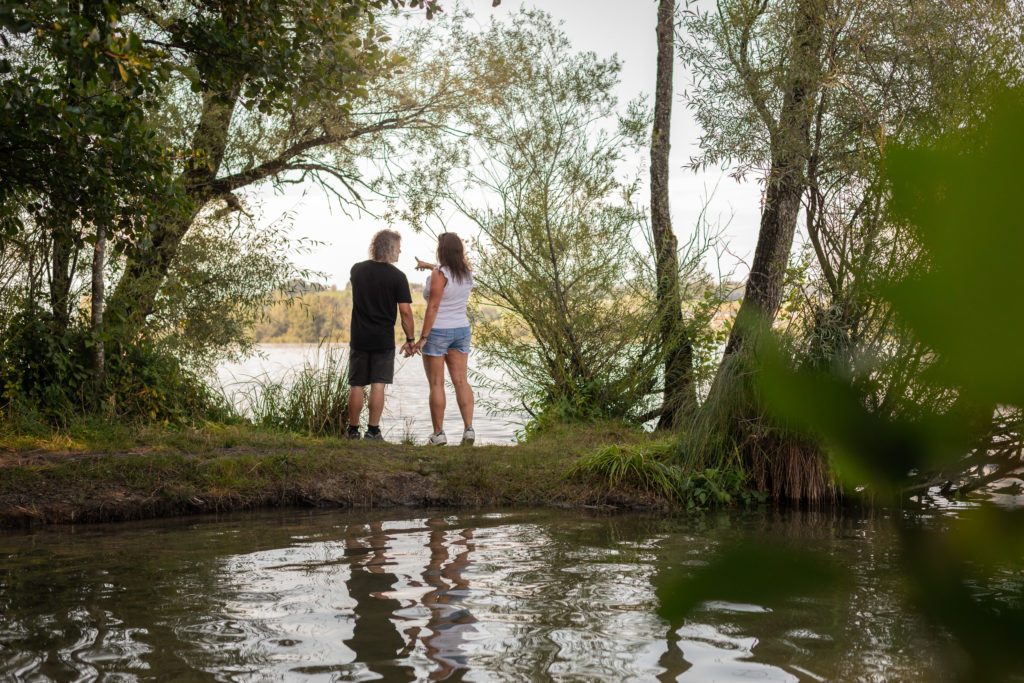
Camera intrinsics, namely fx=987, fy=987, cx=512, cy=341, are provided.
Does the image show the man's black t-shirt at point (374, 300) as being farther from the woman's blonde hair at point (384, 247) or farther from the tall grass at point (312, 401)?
the tall grass at point (312, 401)

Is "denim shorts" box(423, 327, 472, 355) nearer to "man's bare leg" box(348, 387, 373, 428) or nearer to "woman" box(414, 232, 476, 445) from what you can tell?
"woman" box(414, 232, 476, 445)

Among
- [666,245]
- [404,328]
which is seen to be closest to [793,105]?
[666,245]

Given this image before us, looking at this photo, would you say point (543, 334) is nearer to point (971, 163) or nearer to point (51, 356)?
point (51, 356)

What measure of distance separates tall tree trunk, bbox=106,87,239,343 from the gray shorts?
228 centimetres

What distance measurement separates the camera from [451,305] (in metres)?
10.5

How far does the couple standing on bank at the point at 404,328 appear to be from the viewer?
10516mm

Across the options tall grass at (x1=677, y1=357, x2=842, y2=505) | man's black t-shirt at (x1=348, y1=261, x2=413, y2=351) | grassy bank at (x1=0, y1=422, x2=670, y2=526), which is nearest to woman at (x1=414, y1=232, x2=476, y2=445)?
man's black t-shirt at (x1=348, y1=261, x2=413, y2=351)

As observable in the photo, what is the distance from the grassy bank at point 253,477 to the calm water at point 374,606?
Result: 0.52 meters

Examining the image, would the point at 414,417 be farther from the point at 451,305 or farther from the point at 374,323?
the point at 451,305

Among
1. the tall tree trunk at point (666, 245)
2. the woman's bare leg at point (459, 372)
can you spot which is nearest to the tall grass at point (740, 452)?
the tall tree trunk at point (666, 245)

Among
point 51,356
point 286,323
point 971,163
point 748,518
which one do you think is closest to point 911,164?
point 971,163

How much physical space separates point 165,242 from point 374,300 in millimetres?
3193

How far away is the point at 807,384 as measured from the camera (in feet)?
1.63

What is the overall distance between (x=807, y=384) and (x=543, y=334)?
11.5 metres
